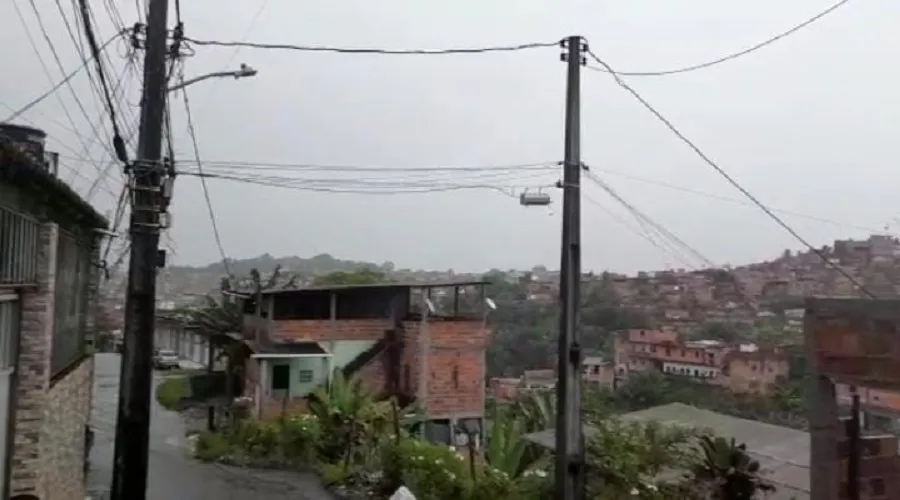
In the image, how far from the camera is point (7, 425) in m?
7.32

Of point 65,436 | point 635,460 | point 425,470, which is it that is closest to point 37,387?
point 65,436

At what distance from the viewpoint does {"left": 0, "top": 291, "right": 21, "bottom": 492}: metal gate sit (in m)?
7.10

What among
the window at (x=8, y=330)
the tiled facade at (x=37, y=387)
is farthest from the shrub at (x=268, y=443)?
the window at (x=8, y=330)

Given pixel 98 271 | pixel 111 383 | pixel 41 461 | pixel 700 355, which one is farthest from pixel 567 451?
pixel 111 383

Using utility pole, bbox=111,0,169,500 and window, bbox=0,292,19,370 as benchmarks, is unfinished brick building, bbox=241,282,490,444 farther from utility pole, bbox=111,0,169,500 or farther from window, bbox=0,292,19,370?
window, bbox=0,292,19,370

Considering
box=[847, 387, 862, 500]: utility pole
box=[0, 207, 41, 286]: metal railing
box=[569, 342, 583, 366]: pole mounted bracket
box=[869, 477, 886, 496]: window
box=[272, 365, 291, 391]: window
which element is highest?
box=[0, 207, 41, 286]: metal railing

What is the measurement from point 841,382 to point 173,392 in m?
27.2

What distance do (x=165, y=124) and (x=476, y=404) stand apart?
55.7 ft

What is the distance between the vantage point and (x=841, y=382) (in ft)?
28.9

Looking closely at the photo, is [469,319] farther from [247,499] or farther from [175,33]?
[175,33]

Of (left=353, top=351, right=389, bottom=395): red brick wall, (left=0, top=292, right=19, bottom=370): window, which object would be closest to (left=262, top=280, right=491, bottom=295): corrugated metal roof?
(left=353, top=351, right=389, bottom=395): red brick wall

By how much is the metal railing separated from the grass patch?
75.2 ft

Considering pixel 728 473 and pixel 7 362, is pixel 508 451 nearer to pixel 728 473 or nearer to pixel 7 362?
pixel 728 473

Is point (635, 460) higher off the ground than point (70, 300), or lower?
lower
